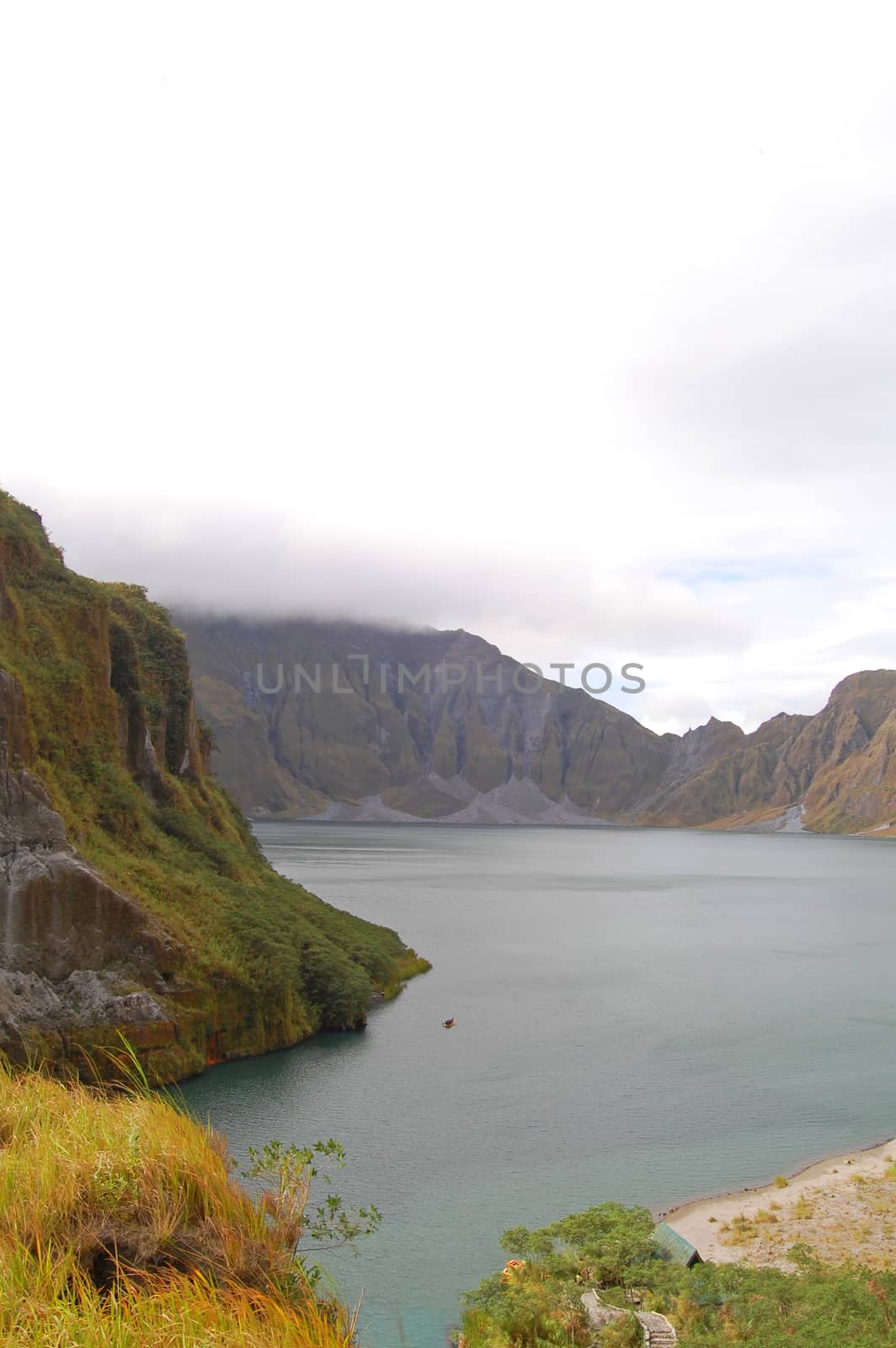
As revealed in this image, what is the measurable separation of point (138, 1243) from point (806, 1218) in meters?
23.4

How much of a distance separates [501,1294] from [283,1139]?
13.7 metres

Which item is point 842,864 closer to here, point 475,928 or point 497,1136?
point 475,928

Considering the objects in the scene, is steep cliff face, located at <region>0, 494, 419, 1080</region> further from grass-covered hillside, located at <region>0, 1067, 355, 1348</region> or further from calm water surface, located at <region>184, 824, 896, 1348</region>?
grass-covered hillside, located at <region>0, 1067, 355, 1348</region>

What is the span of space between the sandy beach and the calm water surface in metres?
1.64

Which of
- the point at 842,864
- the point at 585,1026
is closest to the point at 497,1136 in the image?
the point at 585,1026

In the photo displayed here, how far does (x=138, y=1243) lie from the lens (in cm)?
873

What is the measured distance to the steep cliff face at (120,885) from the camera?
113ft

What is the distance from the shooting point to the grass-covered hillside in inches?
274

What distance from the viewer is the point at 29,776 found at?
120 ft

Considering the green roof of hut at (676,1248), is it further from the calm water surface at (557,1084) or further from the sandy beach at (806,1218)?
the calm water surface at (557,1084)

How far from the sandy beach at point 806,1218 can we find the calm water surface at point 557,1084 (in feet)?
5.38

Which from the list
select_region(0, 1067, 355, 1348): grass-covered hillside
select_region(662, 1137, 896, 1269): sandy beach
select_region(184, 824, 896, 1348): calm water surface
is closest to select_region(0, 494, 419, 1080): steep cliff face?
select_region(184, 824, 896, 1348): calm water surface

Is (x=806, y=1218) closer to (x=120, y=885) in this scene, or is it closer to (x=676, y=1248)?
(x=676, y=1248)

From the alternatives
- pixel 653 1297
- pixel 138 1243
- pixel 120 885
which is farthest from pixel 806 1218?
pixel 120 885
